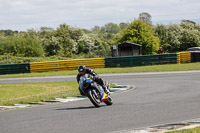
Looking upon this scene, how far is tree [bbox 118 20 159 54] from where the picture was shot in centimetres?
5288

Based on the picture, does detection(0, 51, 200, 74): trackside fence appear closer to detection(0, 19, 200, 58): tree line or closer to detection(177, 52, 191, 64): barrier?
detection(177, 52, 191, 64): barrier

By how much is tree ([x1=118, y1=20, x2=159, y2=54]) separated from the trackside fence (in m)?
17.0

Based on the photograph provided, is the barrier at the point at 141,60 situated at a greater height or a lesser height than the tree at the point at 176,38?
lesser

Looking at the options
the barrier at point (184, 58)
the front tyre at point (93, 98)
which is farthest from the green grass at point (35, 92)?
the barrier at point (184, 58)

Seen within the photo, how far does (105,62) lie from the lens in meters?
35.3

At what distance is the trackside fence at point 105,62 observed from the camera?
114ft

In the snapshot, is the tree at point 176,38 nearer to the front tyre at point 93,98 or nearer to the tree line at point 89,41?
the tree line at point 89,41

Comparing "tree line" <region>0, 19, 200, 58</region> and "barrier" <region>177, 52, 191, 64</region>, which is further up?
"tree line" <region>0, 19, 200, 58</region>

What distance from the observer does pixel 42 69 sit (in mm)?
36094

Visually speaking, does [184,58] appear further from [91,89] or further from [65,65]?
[91,89]

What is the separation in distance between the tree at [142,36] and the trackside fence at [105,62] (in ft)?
55.7

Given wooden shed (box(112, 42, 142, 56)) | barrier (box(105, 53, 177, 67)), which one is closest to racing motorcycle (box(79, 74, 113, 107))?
barrier (box(105, 53, 177, 67))

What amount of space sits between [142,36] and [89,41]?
Result: 2565 centimetres

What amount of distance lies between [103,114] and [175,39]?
7129 cm
